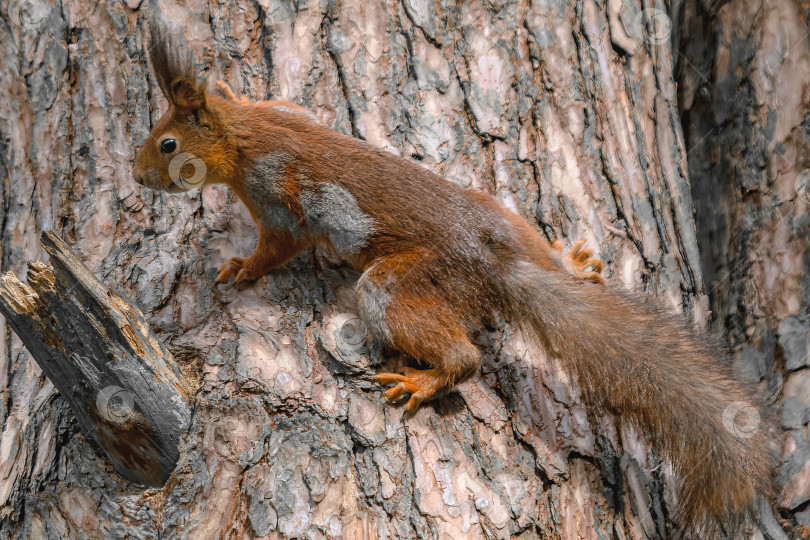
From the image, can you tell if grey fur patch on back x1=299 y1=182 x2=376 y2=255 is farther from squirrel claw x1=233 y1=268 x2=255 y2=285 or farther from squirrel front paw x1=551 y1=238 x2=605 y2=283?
squirrel front paw x1=551 y1=238 x2=605 y2=283

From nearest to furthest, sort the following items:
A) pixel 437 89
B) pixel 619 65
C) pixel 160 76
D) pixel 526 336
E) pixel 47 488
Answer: pixel 47 488 → pixel 526 336 → pixel 160 76 → pixel 437 89 → pixel 619 65

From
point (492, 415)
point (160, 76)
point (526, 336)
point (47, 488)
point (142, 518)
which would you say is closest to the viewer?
point (142, 518)

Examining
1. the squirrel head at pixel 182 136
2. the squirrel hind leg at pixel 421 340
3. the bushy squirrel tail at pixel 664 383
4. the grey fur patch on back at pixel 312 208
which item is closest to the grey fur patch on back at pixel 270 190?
the grey fur patch on back at pixel 312 208

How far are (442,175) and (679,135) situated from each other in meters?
1.33

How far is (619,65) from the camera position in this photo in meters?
3.13

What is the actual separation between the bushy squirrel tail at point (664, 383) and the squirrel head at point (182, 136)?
4.47ft

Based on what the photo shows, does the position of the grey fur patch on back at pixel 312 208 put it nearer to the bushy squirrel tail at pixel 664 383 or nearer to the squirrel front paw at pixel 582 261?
the bushy squirrel tail at pixel 664 383

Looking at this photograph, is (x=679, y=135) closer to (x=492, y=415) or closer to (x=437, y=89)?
(x=437, y=89)

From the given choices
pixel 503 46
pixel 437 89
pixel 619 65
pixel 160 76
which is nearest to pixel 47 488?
pixel 160 76

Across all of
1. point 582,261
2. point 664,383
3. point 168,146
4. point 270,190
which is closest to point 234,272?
point 270,190

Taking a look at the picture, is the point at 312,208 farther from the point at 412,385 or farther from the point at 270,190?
the point at 412,385

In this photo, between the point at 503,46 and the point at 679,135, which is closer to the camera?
the point at 503,46

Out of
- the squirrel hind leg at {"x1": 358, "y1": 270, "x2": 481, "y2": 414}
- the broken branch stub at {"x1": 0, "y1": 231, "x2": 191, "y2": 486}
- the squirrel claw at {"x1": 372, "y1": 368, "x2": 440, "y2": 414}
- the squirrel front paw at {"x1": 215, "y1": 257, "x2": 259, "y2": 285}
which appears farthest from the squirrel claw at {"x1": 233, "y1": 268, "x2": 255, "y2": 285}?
the squirrel claw at {"x1": 372, "y1": 368, "x2": 440, "y2": 414}

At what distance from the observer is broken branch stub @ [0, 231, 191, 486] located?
184 centimetres
